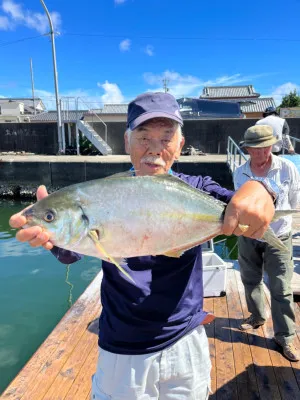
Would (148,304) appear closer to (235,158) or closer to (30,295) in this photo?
(30,295)

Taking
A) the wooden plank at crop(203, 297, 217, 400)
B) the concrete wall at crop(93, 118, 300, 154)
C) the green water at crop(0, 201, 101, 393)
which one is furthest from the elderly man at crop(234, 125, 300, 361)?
the concrete wall at crop(93, 118, 300, 154)

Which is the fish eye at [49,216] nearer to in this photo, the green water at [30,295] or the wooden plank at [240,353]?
the wooden plank at [240,353]

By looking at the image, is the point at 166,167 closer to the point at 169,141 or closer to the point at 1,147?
the point at 169,141

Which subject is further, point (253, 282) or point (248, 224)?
point (253, 282)

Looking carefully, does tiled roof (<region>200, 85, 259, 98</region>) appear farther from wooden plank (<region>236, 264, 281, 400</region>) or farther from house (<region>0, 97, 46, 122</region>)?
wooden plank (<region>236, 264, 281, 400</region>)

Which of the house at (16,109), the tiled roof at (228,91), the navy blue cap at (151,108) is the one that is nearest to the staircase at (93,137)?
the navy blue cap at (151,108)

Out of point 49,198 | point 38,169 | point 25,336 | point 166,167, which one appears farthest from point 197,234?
point 38,169

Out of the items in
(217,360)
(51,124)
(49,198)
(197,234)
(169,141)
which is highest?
(51,124)

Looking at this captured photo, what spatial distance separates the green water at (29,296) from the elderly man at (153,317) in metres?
3.71

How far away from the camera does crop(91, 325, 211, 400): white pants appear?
166cm

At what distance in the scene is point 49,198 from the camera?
4.84 feet

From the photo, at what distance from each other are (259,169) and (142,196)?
2.70 meters

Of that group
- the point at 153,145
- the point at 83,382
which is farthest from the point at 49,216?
the point at 83,382

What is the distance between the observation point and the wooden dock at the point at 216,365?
302cm
